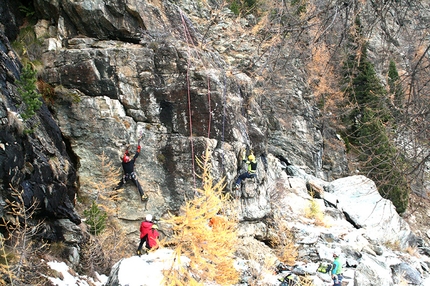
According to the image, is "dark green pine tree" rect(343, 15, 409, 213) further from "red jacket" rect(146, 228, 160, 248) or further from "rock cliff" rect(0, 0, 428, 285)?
"rock cliff" rect(0, 0, 428, 285)

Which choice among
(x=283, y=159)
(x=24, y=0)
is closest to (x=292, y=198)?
(x=283, y=159)

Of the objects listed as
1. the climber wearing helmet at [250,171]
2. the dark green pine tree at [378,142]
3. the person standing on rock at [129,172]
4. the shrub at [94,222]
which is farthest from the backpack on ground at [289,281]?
the dark green pine tree at [378,142]

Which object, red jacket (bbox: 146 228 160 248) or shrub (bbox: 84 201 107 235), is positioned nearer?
red jacket (bbox: 146 228 160 248)

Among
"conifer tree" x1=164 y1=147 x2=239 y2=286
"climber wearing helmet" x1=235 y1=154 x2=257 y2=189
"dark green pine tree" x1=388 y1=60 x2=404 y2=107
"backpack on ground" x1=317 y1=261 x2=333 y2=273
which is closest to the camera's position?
"dark green pine tree" x1=388 y1=60 x2=404 y2=107

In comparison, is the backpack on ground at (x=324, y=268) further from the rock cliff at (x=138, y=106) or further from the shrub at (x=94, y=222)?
the shrub at (x=94, y=222)

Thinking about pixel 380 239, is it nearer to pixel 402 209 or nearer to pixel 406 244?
pixel 406 244

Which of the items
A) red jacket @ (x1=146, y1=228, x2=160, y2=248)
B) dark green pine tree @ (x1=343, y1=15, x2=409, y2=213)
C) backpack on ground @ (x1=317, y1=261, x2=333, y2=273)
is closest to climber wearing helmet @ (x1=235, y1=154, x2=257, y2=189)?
backpack on ground @ (x1=317, y1=261, x2=333, y2=273)

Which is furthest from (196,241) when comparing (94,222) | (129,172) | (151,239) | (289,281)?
(289,281)

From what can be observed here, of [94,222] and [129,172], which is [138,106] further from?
[94,222]

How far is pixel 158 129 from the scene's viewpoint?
1097cm

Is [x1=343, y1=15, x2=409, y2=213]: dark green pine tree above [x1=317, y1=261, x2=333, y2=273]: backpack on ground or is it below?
above

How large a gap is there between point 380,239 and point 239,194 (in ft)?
27.6

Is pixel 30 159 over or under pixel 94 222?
over

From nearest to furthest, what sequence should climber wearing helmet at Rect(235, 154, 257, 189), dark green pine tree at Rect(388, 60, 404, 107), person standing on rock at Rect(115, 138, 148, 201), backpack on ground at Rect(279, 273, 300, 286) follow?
dark green pine tree at Rect(388, 60, 404, 107), backpack on ground at Rect(279, 273, 300, 286), person standing on rock at Rect(115, 138, 148, 201), climber wearing helmet at Rect(235, 154, 257, 189)
